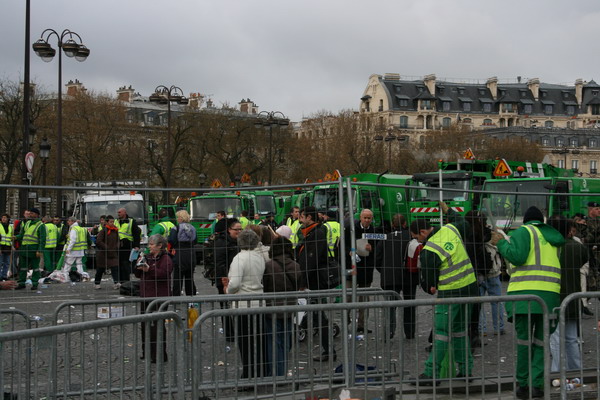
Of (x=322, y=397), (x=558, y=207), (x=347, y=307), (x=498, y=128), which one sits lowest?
(x=322, y=397)

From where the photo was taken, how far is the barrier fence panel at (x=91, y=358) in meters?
5.07

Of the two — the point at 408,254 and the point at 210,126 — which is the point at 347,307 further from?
the point at 210,126

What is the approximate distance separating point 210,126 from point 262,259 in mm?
59294

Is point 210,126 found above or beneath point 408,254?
above

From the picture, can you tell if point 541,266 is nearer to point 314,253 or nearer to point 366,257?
point 314,253

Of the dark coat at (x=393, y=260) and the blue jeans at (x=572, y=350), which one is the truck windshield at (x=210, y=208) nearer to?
the dark coat at (x=393, y=260)

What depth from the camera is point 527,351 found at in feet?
25.3

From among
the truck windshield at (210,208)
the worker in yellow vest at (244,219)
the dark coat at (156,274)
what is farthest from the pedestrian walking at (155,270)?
the worker in yellow vest at (244,219)

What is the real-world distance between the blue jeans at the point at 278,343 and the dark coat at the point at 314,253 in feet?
8.59

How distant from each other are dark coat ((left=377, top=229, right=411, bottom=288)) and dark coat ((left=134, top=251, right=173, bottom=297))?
2.59 m

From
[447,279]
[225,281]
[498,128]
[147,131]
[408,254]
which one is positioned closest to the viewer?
[447,279]

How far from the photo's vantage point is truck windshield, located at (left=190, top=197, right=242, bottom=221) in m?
11.0

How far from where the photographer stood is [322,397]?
23.7ft

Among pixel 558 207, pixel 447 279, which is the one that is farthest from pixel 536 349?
pixel 558 207
